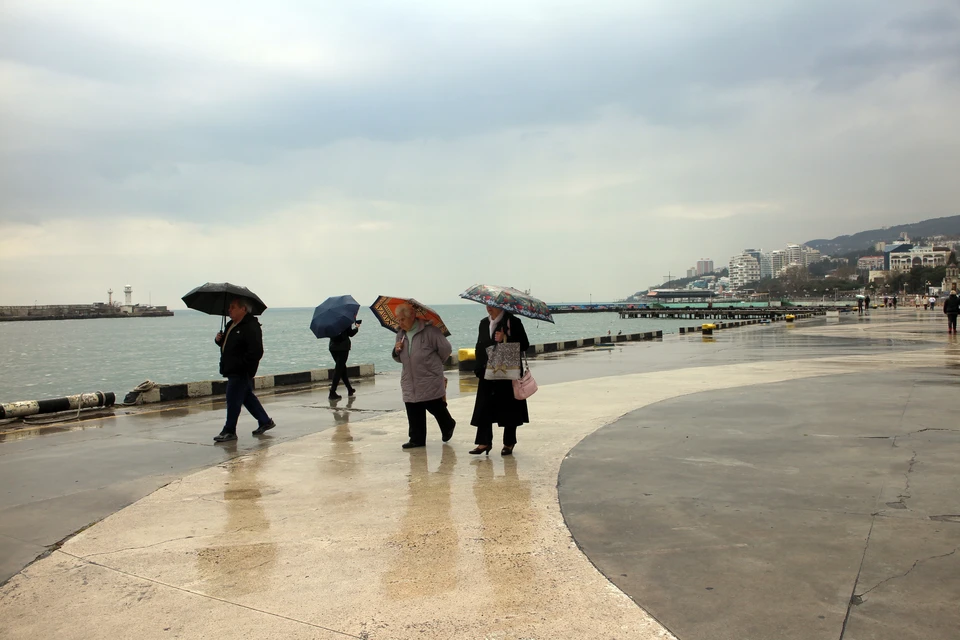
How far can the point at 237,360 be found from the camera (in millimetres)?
8914

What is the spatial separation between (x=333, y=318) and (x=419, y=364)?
548 cm

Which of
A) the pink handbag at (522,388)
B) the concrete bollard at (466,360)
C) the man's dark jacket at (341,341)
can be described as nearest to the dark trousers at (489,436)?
the pink handbag at (522,388)

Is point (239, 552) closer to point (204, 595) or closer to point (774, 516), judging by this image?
point (204, 595)

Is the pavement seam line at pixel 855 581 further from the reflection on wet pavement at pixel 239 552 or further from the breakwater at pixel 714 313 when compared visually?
the breakwater at pixel 714 313

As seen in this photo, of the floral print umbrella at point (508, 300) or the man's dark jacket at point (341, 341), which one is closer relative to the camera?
the floral print umbrella at point (508, 300)

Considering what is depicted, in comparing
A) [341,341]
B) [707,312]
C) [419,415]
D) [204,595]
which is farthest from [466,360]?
[707,312]

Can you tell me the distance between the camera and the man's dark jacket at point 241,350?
29.2 ft

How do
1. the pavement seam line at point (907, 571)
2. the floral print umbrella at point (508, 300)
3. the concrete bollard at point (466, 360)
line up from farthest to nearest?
1. the concrete bollard at point (466, 360)
2. the floral print umbrella at point (508, 300)
3. the pavement seam line at point (907, 571)

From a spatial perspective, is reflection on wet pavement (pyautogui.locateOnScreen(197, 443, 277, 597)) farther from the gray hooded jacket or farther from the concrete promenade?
the gray hooded jacket

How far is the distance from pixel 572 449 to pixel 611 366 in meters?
11.1

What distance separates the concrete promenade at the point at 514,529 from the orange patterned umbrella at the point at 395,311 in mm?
1416

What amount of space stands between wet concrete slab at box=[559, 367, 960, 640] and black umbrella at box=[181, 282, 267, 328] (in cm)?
507

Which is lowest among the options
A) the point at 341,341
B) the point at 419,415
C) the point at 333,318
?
the point at 419,415

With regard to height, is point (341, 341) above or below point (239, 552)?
above
